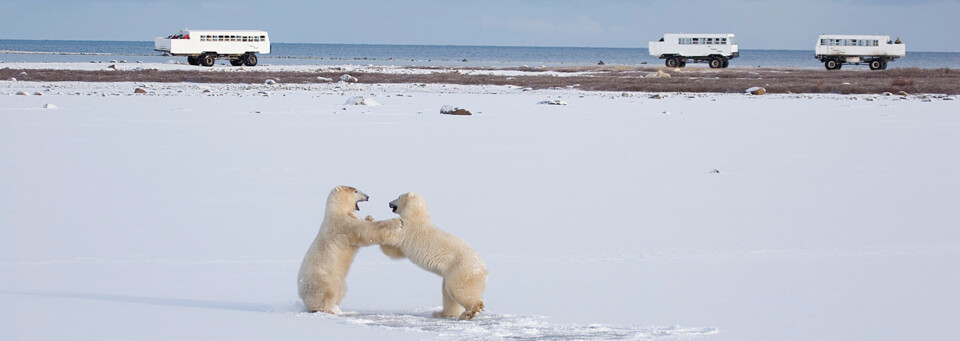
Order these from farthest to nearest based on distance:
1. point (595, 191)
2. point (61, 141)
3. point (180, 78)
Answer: point (180, 78)
point (61, 141)
point (595, 191)

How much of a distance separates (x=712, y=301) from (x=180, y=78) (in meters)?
30.7

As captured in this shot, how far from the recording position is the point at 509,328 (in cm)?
477

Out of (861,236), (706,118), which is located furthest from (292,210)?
(706,118)

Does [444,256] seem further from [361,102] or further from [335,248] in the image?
[361,102]

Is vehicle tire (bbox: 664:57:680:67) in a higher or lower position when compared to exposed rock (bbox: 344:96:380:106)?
higher

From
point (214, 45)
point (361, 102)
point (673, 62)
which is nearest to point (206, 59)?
point (214, 45)

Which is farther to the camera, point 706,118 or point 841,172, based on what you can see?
point 706,118

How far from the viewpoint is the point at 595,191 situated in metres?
9.60

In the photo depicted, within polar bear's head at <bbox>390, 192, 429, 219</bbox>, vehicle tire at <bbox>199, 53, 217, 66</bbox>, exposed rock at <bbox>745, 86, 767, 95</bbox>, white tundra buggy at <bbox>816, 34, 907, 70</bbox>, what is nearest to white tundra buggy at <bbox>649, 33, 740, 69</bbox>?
white tundra buggy at <bbox>816, 34, 907, 70</bbox>

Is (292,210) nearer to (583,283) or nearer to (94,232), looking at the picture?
(94,232)

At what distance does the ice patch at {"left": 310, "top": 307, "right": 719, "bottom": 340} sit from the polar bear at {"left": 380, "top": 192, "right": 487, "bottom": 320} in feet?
0.31

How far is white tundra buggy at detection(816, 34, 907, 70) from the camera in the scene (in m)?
57.1

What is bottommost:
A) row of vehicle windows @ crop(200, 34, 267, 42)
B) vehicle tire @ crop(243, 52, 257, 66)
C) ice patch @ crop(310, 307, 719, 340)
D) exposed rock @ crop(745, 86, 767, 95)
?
ice patch @ crop(310, 307, 719, 340)

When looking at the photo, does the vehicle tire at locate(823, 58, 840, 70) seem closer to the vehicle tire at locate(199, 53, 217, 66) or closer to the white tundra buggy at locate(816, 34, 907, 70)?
the white tundra buggy at locate(816, 34, 907, 70)
